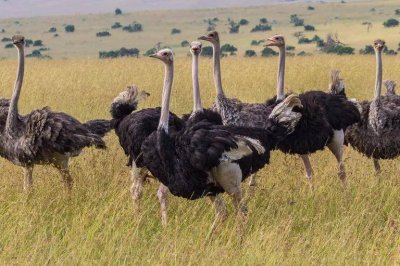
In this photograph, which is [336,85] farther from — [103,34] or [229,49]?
[103,34]

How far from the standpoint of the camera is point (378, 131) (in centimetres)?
878

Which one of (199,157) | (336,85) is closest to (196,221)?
(199,157)

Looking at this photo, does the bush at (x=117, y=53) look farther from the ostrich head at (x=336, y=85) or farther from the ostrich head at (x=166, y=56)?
the ostrich head at (x=166, y=56)

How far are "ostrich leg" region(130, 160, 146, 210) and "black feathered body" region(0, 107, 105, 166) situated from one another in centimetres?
51

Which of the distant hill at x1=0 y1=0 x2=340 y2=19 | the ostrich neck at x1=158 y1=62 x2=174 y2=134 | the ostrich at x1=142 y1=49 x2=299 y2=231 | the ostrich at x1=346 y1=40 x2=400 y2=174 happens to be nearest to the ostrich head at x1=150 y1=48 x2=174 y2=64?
the ostrich neck at x1=158 y1=62 x2=174 y2=134

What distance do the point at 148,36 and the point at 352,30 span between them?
16237 mm

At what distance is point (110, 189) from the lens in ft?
25.3

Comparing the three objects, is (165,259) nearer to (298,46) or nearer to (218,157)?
(218,157)

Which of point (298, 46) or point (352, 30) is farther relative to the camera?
point (352, 30)

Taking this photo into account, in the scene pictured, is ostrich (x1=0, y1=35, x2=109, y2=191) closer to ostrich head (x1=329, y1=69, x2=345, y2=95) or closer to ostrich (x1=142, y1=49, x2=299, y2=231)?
ostrich (x1=142, y1=49, x2=299, y2=231)

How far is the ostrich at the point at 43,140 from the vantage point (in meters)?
7.47

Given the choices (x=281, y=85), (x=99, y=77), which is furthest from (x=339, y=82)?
(x=99, y=77)

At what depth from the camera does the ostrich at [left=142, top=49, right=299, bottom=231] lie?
6.17 m

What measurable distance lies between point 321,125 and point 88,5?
139 m
